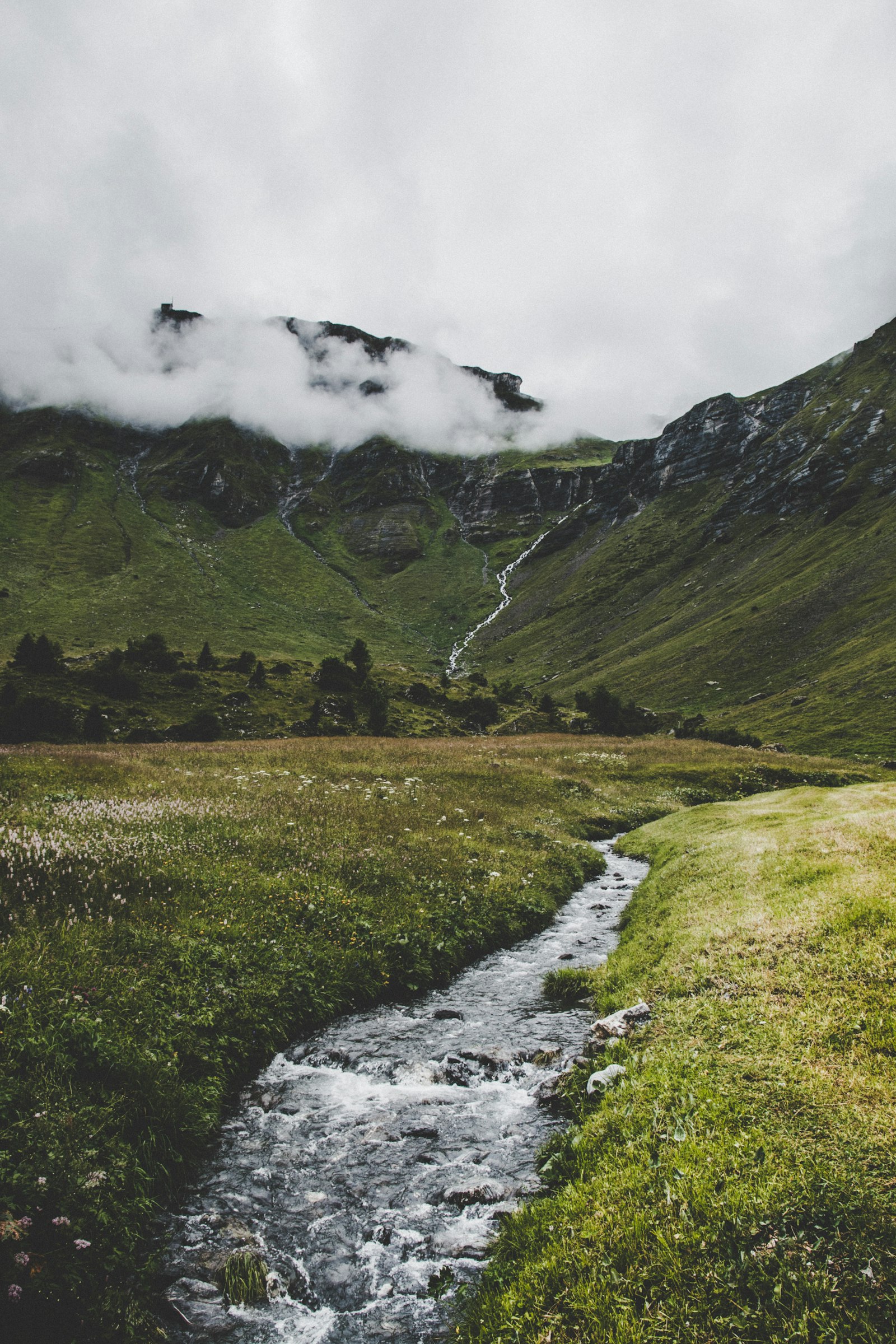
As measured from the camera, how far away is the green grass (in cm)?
618

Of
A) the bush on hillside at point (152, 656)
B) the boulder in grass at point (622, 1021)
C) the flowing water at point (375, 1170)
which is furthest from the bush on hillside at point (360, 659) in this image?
the boulder in grass at point (622, 1021)

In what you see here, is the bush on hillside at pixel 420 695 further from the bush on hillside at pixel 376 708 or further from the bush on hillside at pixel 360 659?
the bush on hillside at pixel 376 708

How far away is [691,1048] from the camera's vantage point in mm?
8211

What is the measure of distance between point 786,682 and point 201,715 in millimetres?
111535

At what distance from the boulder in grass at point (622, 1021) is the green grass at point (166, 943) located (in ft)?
15.5

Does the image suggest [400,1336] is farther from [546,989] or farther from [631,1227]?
[546,989]

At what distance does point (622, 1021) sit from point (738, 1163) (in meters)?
4.30

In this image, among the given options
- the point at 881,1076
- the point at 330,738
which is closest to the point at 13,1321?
the point at 881,1076

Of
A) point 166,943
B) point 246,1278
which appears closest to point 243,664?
point 166,943

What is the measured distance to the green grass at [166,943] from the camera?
6176 mm

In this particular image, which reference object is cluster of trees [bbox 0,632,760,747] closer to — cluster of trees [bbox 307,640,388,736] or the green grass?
cluster of trees [bbox 307,640,388,736]

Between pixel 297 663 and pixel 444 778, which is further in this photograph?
pixel 297 663

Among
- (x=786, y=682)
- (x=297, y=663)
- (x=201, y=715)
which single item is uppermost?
(x=297, y=663)

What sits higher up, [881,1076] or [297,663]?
[297,663]
